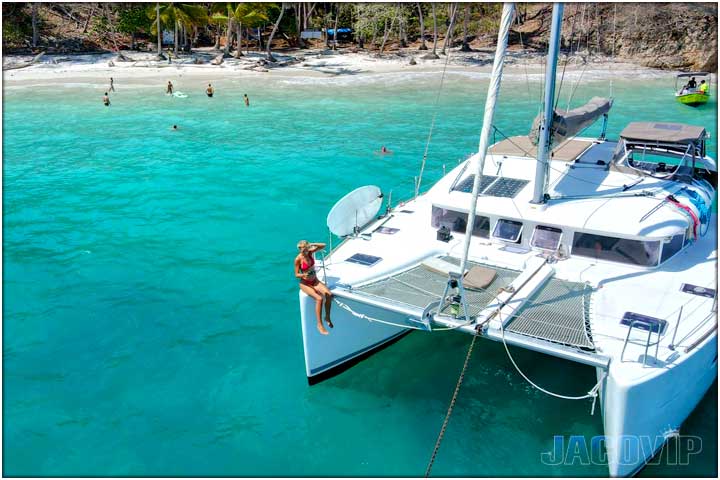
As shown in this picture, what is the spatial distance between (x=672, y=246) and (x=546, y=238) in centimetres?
262

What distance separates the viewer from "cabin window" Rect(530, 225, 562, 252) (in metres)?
12.9

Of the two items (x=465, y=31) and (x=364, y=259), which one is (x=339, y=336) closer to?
(x=364, y=259)

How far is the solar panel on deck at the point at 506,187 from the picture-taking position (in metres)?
14.1

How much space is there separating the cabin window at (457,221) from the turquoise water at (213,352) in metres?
2.64

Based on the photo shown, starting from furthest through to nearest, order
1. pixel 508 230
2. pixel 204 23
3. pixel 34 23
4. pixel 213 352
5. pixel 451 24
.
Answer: pixel 204 23
pixel 451 24
pixel 34 23
pixel 508 230
pixel 213 352

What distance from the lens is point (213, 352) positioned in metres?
13.3

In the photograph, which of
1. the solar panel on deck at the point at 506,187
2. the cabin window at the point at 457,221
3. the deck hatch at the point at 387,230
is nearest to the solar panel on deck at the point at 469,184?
the solar panel on deck at the point at 506,187

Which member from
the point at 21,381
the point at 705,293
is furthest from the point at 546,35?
the point at 21,381

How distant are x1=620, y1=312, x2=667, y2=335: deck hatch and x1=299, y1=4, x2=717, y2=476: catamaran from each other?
4cm

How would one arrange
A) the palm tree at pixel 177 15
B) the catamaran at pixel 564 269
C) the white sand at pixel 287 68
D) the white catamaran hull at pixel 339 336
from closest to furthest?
the catamaran at pixel 564 269 → the white catamaran hull at pixel 339 336 → the white sand at pixel 287 68 → the palm tree at pixel 177 15

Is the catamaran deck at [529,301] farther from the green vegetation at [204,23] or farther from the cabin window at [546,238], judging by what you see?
the green vegetation at [204,23]

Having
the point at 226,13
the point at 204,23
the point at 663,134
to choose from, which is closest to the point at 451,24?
the point at 226,13

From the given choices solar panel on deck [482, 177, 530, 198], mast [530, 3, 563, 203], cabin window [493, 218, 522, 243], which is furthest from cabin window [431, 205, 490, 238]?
mast [530, 3, 563, 203]

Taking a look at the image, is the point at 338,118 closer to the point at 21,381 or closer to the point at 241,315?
the point at 241,315
